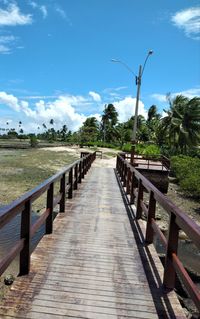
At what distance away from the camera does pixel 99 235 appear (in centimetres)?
701

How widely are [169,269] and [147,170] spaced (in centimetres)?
1939

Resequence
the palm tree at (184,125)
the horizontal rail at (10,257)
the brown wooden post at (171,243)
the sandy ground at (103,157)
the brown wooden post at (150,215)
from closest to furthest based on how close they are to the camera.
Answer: the horizontal rail at (10,257), the brown wooden post at (171,243), the brown wooden post at (150,215), the sandy ground at (103,157), the palm tree at (184,125)

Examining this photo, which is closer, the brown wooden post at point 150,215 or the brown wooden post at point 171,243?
the brown wooden post at point 171,243

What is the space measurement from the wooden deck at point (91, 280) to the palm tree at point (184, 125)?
45.4m

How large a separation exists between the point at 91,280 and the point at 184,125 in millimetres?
49765

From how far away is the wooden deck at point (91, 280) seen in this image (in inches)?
150

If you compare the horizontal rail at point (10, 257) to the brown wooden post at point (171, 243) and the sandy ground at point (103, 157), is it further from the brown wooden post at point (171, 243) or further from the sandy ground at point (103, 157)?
the sandy ground at point (103, 157)

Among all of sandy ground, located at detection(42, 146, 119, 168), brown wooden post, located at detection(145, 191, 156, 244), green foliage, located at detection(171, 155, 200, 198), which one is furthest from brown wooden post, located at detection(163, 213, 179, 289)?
sandy ground, located at detection(42, 146, 119, 168)

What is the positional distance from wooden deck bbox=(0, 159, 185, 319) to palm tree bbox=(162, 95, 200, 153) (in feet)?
149

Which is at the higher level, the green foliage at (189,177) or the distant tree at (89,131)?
the distant tree at (89,131)

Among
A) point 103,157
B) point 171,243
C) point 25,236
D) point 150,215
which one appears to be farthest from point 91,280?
point 103,157

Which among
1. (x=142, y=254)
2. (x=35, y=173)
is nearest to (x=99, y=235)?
(x=142, y=254)

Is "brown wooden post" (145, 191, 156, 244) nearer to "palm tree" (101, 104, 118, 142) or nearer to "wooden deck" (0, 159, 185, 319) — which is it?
"wooden deck" (0, 159, 185, 319)

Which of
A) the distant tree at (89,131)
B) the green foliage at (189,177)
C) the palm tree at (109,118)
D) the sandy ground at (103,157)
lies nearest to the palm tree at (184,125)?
the sandy ground at (103,157)
